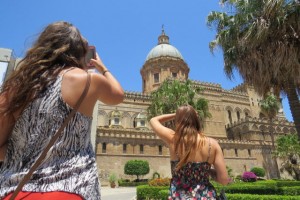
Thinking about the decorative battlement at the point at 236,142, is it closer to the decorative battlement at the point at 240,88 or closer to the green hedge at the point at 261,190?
the decorative battlement at the point at 240,88

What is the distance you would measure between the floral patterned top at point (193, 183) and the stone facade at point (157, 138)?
31.6m

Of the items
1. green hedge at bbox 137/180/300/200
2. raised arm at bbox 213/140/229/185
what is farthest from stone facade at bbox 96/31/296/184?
raised arm at bbox 213/140/229/185

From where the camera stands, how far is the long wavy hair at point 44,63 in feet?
5.41

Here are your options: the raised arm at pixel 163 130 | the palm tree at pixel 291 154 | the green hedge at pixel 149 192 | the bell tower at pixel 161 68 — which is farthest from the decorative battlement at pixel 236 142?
the raised arm at pixel 163 130

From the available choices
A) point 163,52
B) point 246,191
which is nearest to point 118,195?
point 246,191

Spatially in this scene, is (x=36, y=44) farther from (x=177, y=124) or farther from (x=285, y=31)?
(x=285, y=31)

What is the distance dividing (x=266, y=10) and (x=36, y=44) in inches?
427

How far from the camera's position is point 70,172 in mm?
1516

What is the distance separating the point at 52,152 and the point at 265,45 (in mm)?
11441

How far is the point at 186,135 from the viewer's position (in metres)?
2.93

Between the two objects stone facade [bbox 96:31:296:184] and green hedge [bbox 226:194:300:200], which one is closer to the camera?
green hedge [bbox 226:194:300:200]

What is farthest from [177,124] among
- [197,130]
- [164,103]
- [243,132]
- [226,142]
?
[243,132]

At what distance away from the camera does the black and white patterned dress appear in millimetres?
1459

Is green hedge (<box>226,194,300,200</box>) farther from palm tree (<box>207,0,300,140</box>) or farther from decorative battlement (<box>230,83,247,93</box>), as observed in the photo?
decorative battlement (<box>230,83,247,93</box>)
